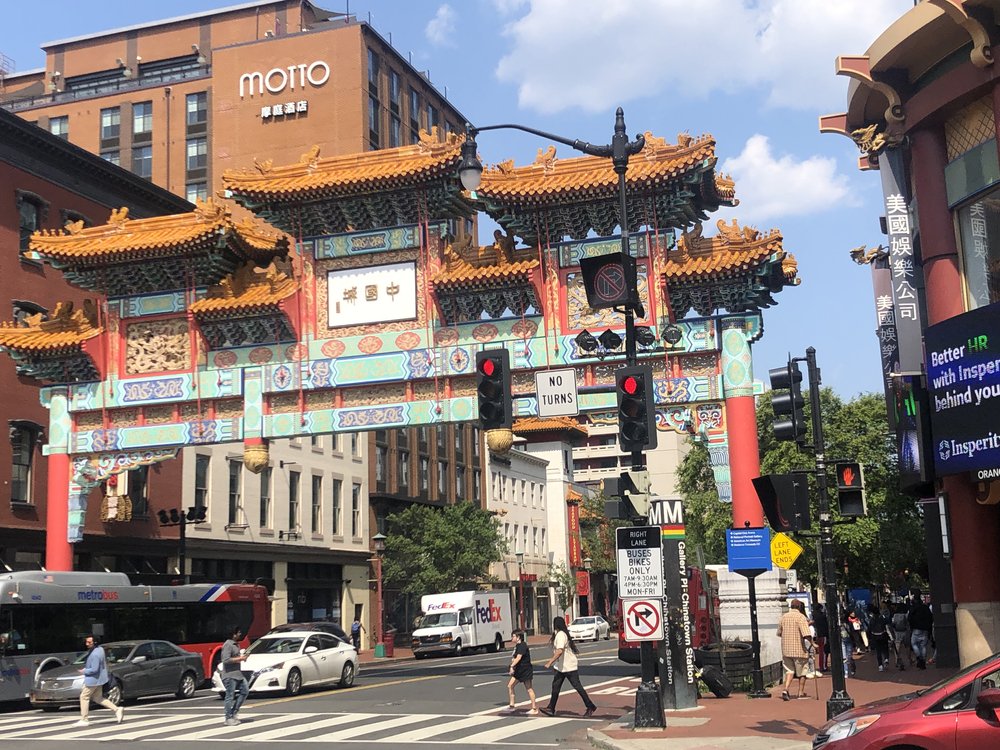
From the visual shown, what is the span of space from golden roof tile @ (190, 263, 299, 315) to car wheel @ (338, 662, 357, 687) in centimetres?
939

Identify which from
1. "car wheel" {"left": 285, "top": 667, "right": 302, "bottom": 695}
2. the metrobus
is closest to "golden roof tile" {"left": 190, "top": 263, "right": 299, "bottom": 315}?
the metrobus

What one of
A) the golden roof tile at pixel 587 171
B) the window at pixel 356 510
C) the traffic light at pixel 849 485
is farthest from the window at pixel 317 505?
the traffic light at pixel 849 485

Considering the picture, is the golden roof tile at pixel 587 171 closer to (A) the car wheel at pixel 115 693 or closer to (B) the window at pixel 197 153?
(A) the car wheel at pixel 115 693

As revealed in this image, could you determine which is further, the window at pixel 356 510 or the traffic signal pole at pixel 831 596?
the window at pixel 356 510

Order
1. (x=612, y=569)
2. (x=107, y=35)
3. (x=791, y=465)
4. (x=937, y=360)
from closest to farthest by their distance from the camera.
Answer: (x=937, y=360)
(x=791, y=465)
(x=107, y=35)
(x=612, y=569)

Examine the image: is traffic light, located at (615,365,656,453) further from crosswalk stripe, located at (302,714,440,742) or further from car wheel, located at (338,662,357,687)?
car wheel, located at (338,662,357,687)

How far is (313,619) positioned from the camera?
53.0m

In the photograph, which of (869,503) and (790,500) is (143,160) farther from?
(790,500)

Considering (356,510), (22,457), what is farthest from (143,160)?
(22,457)

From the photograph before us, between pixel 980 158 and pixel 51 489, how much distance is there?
78.7 ft

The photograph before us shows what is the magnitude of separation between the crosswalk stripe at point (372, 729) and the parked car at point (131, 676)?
21.2 feet

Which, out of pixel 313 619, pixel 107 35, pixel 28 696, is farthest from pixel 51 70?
pixel 28 696

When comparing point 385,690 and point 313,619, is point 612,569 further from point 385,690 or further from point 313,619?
point 385,690

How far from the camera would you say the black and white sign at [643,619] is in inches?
667
